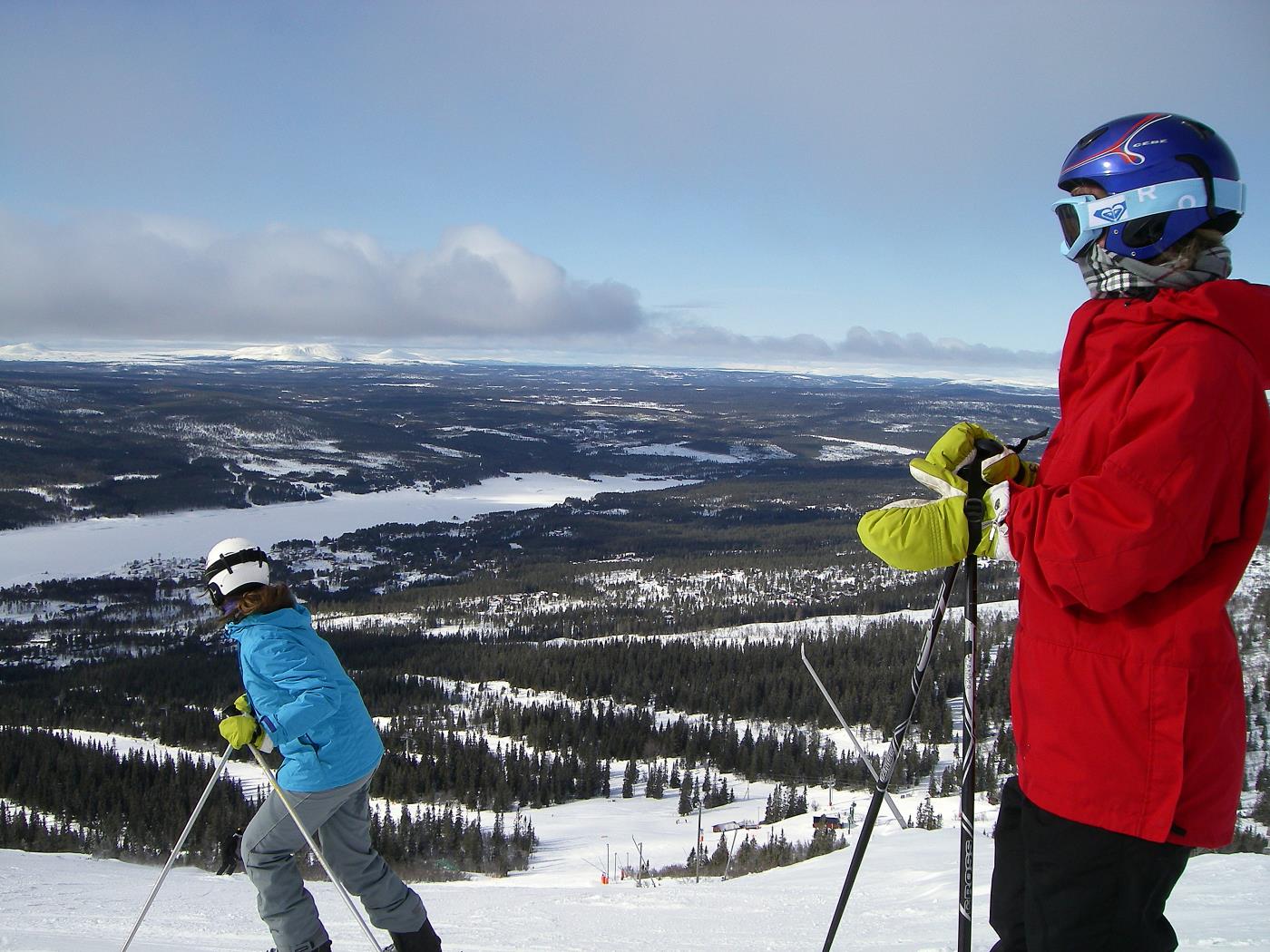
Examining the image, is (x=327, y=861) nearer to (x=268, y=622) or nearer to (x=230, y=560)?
(x=268, y=622)

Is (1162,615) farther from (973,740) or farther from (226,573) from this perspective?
(226,573)

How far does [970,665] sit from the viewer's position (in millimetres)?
2299

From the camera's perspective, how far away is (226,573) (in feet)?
11.1

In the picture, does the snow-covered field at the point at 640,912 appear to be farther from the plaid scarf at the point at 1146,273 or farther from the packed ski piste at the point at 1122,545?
the plaid scarf at the point at 1146,273

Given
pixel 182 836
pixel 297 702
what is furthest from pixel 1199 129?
Answer: pixel 182 836

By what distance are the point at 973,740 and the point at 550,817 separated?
22.9 m

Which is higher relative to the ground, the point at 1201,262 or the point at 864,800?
the point at 1201,262

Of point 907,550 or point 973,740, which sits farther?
point 973,740

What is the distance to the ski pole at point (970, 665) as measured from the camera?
1894 mm

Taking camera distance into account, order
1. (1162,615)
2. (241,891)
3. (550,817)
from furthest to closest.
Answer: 1. (550,817)
2. (241,891)
3. (1162,615)

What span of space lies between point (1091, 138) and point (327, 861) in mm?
3794

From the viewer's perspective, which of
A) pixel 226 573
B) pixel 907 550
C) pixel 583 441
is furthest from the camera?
pixel 583 441

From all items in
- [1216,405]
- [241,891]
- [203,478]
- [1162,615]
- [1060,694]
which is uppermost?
[1216,405]

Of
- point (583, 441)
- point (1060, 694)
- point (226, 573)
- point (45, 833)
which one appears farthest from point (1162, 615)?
point (583, 441)
